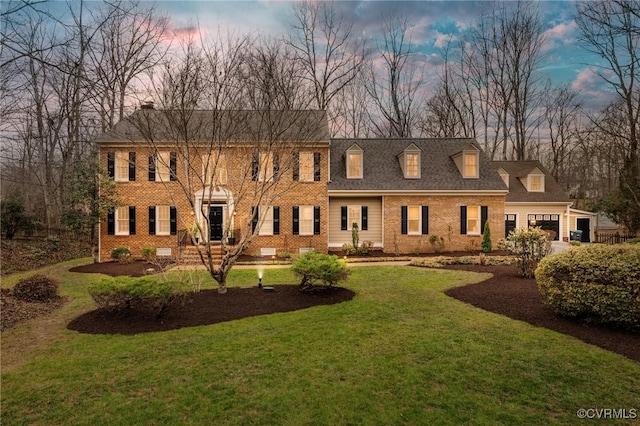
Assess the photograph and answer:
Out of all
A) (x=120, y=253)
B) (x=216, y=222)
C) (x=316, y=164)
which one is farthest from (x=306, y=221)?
(x=120, y=253)

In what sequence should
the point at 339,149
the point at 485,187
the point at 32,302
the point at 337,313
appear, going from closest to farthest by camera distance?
the point at 337,313 < the point at 32,302 < the point at 485,187 < the point at 339,149

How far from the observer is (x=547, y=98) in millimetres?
32969

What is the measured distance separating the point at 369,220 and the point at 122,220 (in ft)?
44.8

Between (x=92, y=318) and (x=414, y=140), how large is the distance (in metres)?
20.1

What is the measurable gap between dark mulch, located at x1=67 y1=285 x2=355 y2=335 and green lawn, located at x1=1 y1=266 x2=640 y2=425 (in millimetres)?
409

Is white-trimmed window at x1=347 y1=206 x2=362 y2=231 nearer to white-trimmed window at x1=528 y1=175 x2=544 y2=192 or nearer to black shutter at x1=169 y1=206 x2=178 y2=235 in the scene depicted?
black shutter at x1=169 y1=206 x2=178 y2=235

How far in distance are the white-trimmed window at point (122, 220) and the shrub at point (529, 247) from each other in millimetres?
18243

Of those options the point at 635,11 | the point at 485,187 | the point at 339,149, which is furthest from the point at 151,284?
the point at 485,187

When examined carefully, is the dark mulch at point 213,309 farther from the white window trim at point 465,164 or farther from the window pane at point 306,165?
the white window trim at point 465,164

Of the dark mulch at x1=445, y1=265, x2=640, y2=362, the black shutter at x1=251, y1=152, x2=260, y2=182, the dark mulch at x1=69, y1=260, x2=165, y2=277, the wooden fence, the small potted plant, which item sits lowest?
the dark mulch at x1=445, y1=265, x2=640, y2=362

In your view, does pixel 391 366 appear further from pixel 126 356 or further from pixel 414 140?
pixel 414 140

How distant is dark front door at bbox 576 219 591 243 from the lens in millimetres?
26266

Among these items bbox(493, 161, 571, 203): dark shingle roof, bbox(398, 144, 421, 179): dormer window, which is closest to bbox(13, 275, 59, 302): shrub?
bbox(398, 144, 421, 179): dormer window

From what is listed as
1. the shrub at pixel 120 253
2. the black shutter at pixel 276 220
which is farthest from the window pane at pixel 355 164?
the shrub at pixel 120 253
